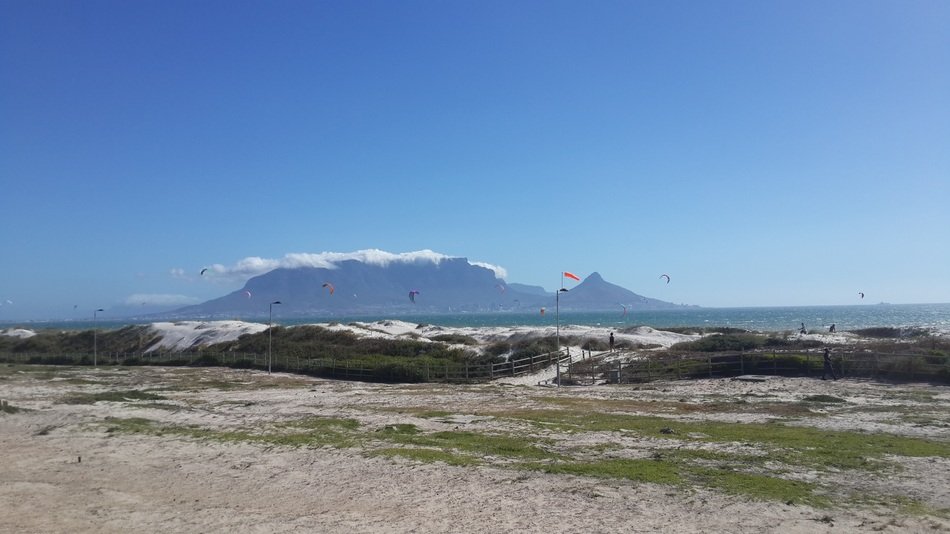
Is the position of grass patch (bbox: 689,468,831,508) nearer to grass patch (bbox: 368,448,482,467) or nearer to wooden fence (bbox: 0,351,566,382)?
grass patch (bbox: 368,448,482,467)

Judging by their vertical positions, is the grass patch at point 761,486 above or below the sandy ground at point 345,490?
above

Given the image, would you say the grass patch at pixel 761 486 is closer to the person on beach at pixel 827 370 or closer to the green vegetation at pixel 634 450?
the green vegetation at pixel 634 450

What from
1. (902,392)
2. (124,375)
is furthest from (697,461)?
(124,375)

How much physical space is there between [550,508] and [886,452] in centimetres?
834

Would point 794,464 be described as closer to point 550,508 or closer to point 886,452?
point 886,452

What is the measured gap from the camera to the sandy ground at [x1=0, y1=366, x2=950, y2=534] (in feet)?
32.1

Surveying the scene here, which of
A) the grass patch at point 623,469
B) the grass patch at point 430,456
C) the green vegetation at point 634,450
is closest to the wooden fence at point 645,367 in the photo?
the green vegetation at point 634,450

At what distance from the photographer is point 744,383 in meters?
32.3

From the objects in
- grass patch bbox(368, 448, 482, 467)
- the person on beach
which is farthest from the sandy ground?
the person on beach

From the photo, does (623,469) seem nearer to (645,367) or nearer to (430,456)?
(430,456)

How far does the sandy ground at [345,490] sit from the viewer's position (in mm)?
9789

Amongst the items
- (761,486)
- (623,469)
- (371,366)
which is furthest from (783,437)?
(371,366)

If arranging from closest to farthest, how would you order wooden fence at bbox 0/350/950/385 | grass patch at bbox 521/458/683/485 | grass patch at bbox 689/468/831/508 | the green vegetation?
grass patch at bbox 689/468/831/508 → grass patch at bbox 521/458/683/485 → the green vegetation → wooden fence at bbox 0/350/950/385

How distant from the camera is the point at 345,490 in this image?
12023mm
